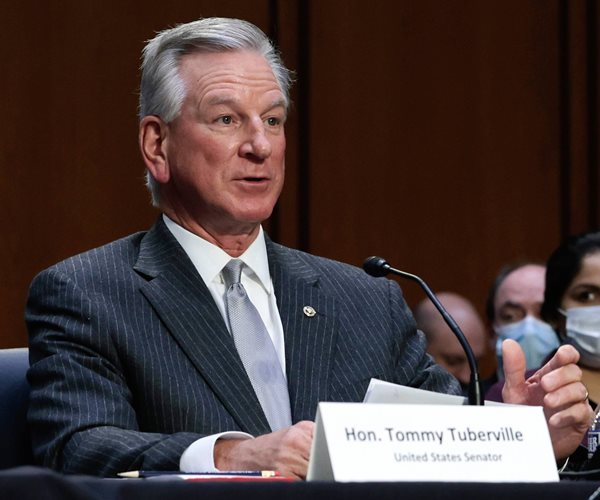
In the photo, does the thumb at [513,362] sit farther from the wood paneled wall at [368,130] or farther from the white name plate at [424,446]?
the wood paneled wall at [368,130]

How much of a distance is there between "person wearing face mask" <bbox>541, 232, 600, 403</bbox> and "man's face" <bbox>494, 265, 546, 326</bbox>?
41.6 inches

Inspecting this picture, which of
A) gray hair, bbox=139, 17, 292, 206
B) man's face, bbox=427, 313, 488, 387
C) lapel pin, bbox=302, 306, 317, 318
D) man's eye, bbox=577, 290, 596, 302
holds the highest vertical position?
gray hair, bbox=139, 17, 292, 206

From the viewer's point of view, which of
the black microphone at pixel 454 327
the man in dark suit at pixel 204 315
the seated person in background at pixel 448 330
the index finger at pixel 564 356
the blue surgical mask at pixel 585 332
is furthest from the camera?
the seated person in background at pixel 448 330

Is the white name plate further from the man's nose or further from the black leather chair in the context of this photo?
the man's nose

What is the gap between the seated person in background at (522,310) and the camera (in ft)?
15.6

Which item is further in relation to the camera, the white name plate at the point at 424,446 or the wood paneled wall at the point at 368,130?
the wood paneled wall at the point at 368,130

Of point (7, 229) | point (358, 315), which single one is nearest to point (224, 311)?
point (358, 315)

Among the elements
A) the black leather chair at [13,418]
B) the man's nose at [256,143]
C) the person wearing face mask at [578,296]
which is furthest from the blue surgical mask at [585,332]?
the black leather chair at [13,418]

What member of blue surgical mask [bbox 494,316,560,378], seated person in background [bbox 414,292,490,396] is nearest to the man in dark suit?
blue surgical mask [bbox 494,316,560,378]

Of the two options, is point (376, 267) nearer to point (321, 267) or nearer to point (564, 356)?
point (564, 356)

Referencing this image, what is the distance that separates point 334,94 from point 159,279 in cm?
247

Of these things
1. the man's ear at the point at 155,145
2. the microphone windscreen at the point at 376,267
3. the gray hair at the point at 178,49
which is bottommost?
the microphone windscreen at the point at 376,267

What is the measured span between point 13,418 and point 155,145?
69 cm

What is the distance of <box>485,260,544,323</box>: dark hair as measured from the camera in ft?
16.0
